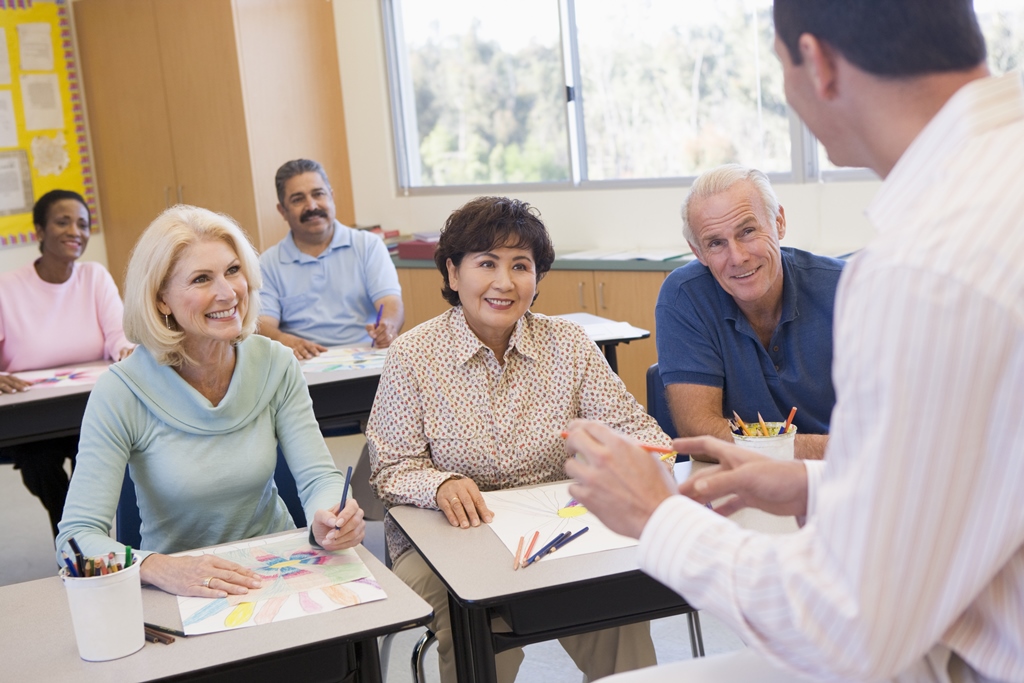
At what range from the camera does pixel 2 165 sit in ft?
19.2

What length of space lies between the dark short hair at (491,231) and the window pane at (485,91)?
3.25 meters

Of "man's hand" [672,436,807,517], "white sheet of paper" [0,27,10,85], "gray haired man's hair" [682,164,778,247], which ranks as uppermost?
"white sheet of paper" [0,27,10,85]

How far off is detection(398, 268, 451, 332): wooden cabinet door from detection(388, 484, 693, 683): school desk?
3713 mm

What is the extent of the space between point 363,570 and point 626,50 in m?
3.97

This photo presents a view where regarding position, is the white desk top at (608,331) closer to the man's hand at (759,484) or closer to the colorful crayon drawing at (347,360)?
the colorful crayon drawing at (347,360)

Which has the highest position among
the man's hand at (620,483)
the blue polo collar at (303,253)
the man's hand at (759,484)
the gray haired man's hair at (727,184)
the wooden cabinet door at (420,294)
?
the gray haired man's hair at (727,184)

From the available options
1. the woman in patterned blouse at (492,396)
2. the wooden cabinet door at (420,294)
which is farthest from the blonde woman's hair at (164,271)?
the wooden cabinet door at (420,294)

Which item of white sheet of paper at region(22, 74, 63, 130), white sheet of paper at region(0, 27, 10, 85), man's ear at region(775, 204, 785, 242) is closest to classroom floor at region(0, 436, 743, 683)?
man's ear at region(775, 204, 785, 242)

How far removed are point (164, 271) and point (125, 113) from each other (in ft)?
15.3

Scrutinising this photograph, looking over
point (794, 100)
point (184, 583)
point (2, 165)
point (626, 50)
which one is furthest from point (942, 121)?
point (2, 165)

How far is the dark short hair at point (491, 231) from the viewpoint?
2.29m

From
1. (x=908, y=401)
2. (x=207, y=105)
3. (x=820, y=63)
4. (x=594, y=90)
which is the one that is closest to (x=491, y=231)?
(x=820, y=63)

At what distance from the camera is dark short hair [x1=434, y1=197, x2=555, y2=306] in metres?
2.29

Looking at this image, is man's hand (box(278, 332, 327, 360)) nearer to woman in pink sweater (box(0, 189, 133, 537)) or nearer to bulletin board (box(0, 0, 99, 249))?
woman in pink sweater (box(0, 189, 133, 537))
